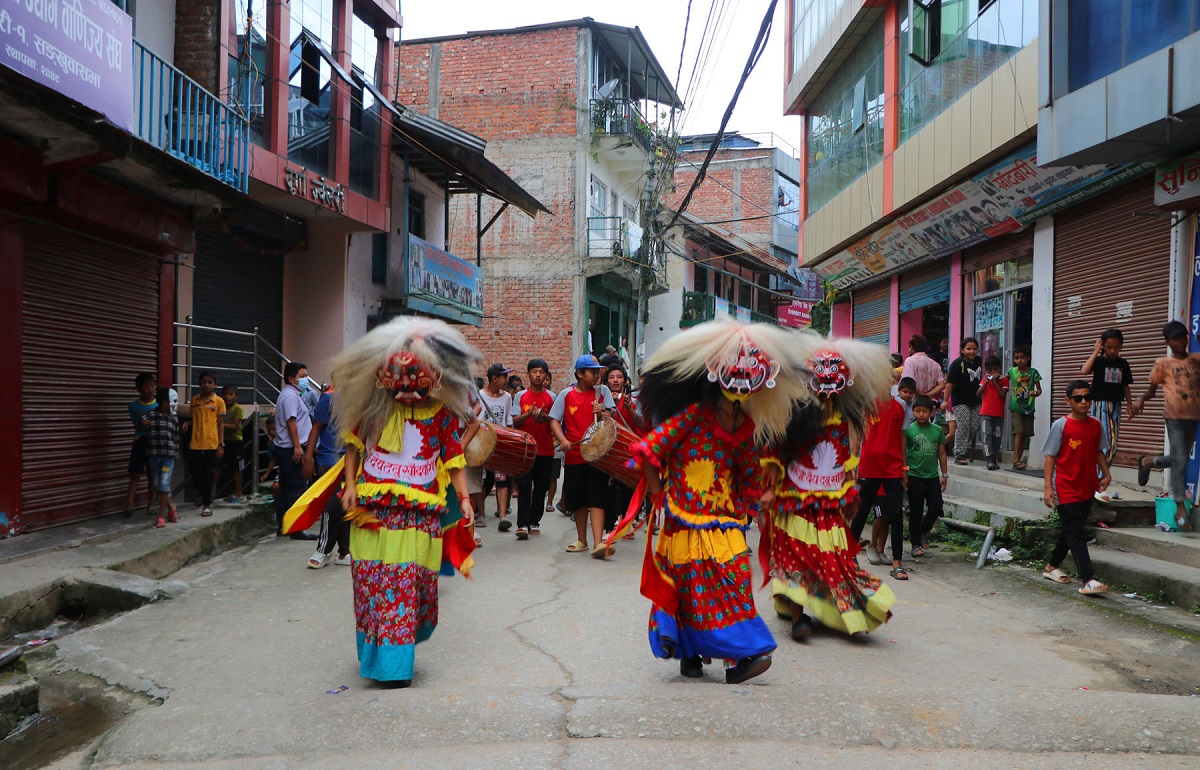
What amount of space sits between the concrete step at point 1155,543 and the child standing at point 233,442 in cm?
860

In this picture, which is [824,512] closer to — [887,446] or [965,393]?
[887,446]

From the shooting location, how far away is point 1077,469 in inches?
276

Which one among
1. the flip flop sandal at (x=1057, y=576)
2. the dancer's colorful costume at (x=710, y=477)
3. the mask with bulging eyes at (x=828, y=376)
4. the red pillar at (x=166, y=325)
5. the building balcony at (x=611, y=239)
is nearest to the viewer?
the dancer's colorful costume at (x=710, y=477)

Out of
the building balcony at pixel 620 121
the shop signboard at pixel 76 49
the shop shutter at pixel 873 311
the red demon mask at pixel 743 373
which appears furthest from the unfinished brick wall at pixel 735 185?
the red demon mask at pixel 743 373

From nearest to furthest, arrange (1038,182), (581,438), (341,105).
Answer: (581,438) < (1038,182) < (341,105)

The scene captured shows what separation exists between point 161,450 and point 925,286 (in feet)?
40.9

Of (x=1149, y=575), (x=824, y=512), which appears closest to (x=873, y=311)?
(x=1149, y=575)

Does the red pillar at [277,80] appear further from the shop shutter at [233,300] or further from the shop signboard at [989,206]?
the shop signboard at [989,206]

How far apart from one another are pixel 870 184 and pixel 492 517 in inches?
376

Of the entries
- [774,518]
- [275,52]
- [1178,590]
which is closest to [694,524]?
[774,518]

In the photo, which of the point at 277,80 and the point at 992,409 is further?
the point at 277,80

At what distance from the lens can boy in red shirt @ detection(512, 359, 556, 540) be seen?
9773 mm

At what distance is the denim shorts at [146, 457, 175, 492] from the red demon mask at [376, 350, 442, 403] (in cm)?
529

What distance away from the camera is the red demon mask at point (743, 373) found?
4441mm
